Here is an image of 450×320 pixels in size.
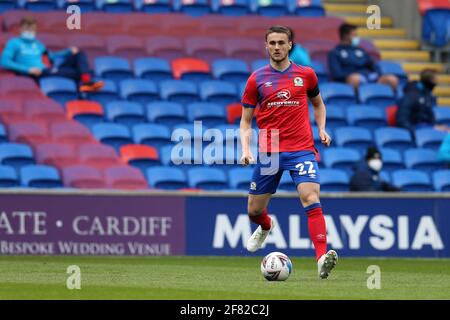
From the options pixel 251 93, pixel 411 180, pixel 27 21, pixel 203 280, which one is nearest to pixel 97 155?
pixel 27 21

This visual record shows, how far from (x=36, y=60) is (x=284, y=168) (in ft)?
29.8

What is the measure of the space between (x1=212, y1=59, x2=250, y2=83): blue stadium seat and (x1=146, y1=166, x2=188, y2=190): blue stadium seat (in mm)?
3072

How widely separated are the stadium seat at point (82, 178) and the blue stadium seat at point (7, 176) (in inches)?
30.0

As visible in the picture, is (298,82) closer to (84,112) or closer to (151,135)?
(151,135)

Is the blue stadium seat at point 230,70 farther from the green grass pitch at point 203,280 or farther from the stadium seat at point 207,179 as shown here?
the green grass pitch at point 203,280

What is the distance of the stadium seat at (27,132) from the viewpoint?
63.7 feet

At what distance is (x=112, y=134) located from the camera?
1992cm

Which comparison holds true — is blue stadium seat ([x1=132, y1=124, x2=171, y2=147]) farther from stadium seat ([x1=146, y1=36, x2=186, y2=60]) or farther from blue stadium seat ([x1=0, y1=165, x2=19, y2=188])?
stadium seat ([x1=146, y1=36, x2=186, y2=60])

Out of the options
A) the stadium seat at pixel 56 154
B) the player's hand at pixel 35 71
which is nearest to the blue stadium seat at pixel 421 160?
the stadium seat at pixel 56 154

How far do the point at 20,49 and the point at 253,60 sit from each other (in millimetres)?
4348

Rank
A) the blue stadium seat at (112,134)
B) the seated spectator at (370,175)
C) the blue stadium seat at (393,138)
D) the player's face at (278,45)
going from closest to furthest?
1. the player's face at (278,45)
2. the seated spectator at (370,175)
3. the blue stadium seat at (112,134)
4. the blue stadium seat at (393,138)

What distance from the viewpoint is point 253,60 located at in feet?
74.4
